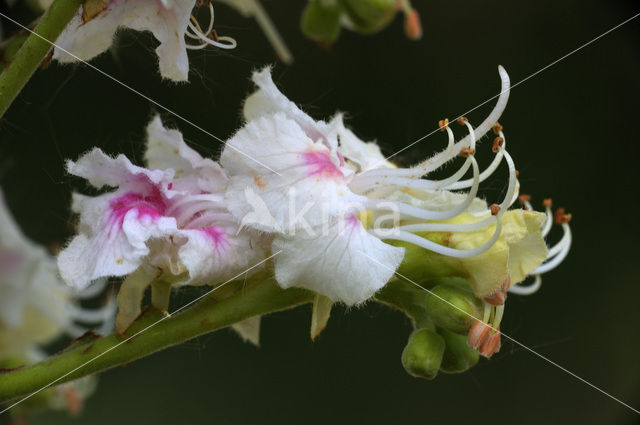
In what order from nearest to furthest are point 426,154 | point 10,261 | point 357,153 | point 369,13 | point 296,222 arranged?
point 296,222 < point 357,153 < point 369,13 < point 10,261 < point 426,154

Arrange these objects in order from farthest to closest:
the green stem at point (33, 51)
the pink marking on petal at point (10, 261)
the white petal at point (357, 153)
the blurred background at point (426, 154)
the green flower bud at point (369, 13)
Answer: the blurred background at point (426, 154)
the pink marking on petal at point (10, 261)
the green flower bud at point (369, 13)
the white petal at point (357, 153)
the green stem at point (33, 51)

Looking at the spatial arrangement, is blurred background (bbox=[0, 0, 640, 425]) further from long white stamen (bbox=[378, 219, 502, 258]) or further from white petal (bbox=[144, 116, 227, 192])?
long white stamen (bbox=[378, 219, 502, 258])

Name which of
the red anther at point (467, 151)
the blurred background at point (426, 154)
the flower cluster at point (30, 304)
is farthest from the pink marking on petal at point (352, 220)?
the blurred background at point (426, 154)

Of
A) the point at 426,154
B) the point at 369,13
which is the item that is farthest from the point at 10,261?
the point at 426,154

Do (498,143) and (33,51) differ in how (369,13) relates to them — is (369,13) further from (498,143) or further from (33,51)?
(33,51)

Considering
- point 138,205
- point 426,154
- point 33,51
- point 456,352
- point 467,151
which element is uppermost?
point 33,51

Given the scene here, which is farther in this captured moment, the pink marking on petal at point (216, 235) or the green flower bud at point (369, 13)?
the green flower bud at point (369, 13)

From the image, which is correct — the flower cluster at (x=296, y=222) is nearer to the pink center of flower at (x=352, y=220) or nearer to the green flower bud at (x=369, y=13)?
the pink center of flower at (x=352, y=220)
